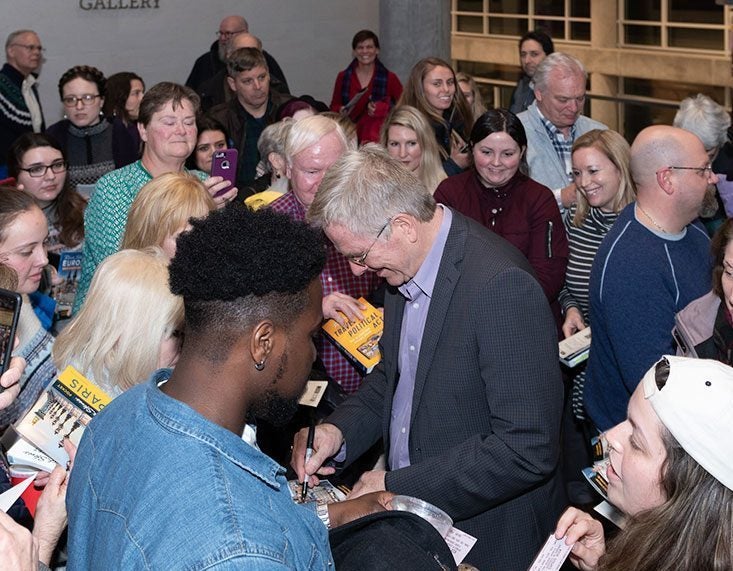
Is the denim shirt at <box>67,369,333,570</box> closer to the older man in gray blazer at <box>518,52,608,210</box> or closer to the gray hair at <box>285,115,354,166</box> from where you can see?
the gray hair at <box>285,115,354,166</box>

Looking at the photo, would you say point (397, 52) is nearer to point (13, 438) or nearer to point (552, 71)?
point (552, 71)

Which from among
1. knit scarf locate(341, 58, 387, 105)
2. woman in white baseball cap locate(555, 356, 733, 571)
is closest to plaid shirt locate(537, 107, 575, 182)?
knit scarf locate(341, 58, 387, 105)

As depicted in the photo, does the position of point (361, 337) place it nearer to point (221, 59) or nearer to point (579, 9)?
point (221, 59)

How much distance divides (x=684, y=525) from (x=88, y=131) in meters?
5.75

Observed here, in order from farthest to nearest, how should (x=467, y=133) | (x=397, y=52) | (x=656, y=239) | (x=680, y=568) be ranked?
(x=397, y=52), (x=467, y=133), (x=656, y=239), (x=680, y=568)

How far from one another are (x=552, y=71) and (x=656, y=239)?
2.81m

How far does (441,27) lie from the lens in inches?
389

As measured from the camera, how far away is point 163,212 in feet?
12.9

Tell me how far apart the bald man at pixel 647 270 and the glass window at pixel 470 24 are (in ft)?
53.1

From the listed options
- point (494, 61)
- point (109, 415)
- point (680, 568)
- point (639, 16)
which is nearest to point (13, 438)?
point (109, 415)

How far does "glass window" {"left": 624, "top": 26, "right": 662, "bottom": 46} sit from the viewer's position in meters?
16.2

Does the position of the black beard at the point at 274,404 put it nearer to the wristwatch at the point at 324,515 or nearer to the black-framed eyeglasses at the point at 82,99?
the wristwatch at the point at 324,515

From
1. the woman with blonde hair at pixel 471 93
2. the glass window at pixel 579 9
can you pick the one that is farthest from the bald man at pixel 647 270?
the glass window at pixel 579 9

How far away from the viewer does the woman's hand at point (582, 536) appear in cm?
260
